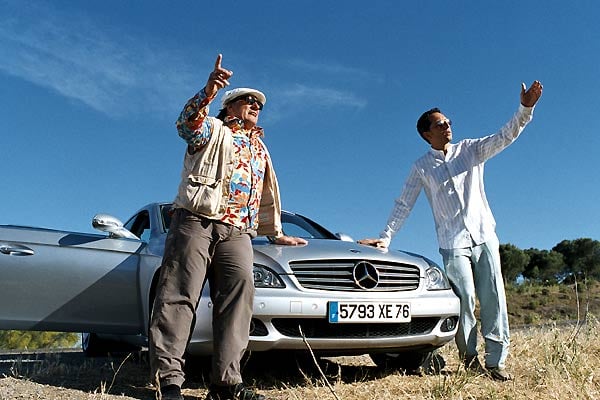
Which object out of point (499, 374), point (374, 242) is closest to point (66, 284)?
point (374, 242)

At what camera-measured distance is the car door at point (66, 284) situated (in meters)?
4.07

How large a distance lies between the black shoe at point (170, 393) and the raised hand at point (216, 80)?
1.52m

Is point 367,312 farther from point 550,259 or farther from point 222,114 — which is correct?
point 550,259

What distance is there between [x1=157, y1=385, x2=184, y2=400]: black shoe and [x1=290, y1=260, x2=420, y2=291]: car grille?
3.16 feet

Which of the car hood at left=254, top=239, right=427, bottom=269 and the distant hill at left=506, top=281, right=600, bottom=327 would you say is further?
the distant hill at left=506, top=281, right=600, bottom=327

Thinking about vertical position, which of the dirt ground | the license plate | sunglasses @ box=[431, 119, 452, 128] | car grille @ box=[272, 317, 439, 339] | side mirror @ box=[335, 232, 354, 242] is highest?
sunglasses @ box=[431, 119, 452, 128]

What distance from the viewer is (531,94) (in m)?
3.88

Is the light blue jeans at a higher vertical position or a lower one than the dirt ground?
higher

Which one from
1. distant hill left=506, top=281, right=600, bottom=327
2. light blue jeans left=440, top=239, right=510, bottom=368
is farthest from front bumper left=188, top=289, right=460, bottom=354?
distant hill left=506, top=281, right=600, bottom=327

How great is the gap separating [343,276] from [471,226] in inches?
40.0

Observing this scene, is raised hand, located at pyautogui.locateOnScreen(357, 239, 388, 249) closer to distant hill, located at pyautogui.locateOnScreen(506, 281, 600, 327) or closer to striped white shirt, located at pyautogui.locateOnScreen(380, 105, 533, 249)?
striped white shirt, located at pyautogui.locateOnScreen(380, 105, 533, 249)

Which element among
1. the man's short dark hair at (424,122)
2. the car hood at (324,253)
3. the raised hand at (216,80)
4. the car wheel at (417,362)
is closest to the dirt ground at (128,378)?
the car wheel at (417,362)

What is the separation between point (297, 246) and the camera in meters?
3.87

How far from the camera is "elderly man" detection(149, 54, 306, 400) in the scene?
10.2ft
